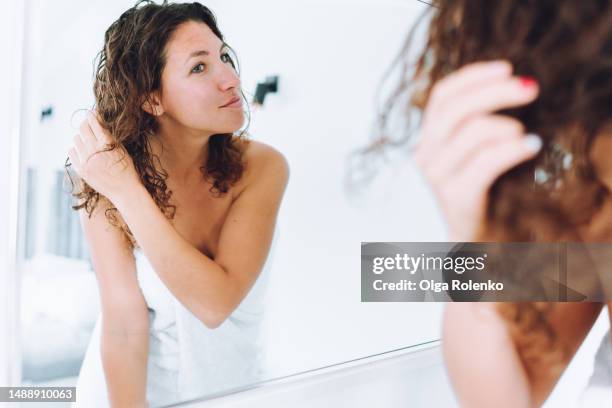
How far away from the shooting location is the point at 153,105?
0.70 metres

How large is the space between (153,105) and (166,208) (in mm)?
131

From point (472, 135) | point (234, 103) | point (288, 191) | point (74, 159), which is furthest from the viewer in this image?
point (288, 191)

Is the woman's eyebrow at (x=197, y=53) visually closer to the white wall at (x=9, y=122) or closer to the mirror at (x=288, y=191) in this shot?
the mirror at (x=288, y=191)

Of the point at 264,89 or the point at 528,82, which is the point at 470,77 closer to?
the point at 528,82

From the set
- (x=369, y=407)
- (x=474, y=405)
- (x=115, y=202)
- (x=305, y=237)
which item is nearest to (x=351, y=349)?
(x=369, y=407)

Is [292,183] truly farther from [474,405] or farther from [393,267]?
[474,405]

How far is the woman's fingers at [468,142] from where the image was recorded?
0.56m

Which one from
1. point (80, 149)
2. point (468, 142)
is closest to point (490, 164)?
point (468, 142)

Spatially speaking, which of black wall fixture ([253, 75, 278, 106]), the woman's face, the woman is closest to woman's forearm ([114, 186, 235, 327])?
the woman

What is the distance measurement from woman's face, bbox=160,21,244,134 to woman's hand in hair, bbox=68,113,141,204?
7 centimetres

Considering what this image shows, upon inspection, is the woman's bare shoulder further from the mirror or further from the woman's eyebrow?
the woman's eyebrow

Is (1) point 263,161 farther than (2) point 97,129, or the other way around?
(1) point 263,161

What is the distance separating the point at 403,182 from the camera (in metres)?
1.00

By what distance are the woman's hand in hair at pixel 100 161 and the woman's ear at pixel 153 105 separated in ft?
0.18
